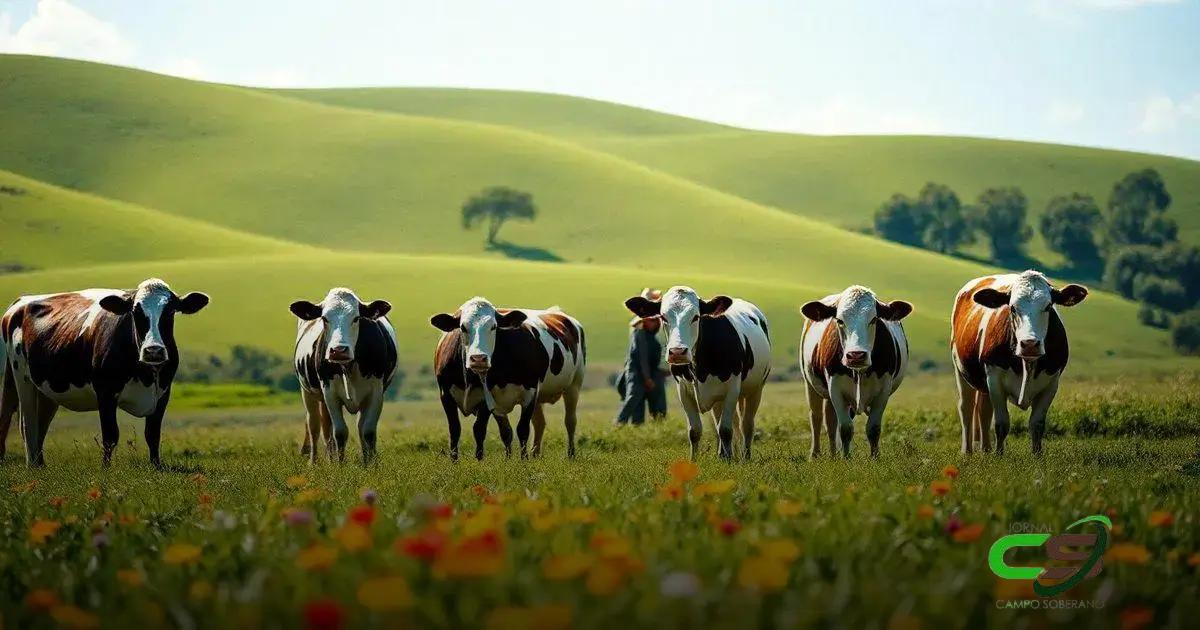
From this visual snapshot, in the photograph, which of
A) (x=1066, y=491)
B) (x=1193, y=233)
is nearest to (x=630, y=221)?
(x=1193, y=233)

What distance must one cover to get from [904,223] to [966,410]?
128 meters

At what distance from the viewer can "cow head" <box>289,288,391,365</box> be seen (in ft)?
58.0

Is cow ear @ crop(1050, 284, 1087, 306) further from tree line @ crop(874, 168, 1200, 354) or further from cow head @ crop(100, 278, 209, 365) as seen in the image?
tree line @ crop(874, 168, 1200, 354)

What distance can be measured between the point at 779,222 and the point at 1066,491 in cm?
12052

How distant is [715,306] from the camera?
1747cm

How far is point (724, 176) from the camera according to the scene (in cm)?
16412

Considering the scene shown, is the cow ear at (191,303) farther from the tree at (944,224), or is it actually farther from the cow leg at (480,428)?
the tree at (944,224)

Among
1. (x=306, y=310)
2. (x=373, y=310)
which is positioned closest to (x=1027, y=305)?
(x=373, y=310)

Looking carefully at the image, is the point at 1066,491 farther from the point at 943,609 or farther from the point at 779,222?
the point at 779,222

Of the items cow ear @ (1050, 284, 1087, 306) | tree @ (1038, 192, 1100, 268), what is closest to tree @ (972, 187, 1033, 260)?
tree @ (1038, 192, 1100, 268)

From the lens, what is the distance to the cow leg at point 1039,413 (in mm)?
16047

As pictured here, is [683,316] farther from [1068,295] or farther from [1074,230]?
[1074,230]

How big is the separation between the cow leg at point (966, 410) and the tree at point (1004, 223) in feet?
397

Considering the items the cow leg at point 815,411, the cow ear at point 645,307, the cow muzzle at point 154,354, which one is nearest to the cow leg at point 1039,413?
the cow leg at point 815,411
